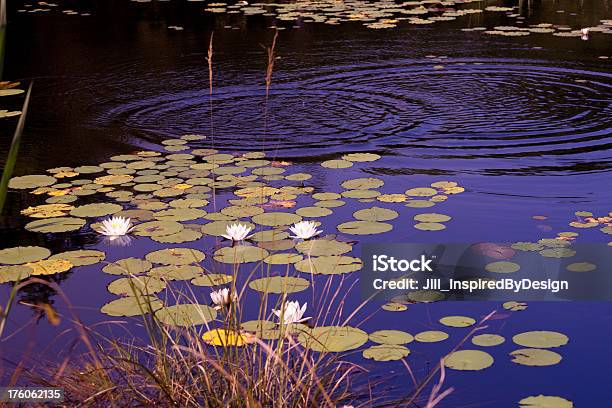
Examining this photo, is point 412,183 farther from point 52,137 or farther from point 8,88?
point 8,88

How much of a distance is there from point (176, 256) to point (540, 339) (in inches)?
49.3

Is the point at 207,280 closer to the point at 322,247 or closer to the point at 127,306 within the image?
the point at 127,306

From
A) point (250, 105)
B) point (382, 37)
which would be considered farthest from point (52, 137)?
point (382, 37)

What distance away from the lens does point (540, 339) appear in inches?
102

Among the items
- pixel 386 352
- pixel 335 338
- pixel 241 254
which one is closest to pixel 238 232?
pixel 241 254

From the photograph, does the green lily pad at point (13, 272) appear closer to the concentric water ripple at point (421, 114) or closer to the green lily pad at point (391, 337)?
the green lily pad at point (391, 337)

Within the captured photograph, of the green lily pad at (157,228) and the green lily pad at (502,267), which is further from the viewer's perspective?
the green lily pad at (157,228)

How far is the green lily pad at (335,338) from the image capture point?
250cm

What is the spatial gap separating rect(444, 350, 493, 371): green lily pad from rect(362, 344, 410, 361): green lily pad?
0.13 m

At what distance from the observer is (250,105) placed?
5441 millimetres

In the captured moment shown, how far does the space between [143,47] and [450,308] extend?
520cm

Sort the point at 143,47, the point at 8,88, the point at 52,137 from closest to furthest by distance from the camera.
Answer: the point at 52,137 < the point at 8,88 < the point at 143,47

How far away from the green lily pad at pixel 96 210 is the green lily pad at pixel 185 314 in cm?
98

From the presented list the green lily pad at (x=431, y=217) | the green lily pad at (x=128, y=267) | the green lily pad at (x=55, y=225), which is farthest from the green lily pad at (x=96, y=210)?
the green lily pad at (x=431, y=217)
